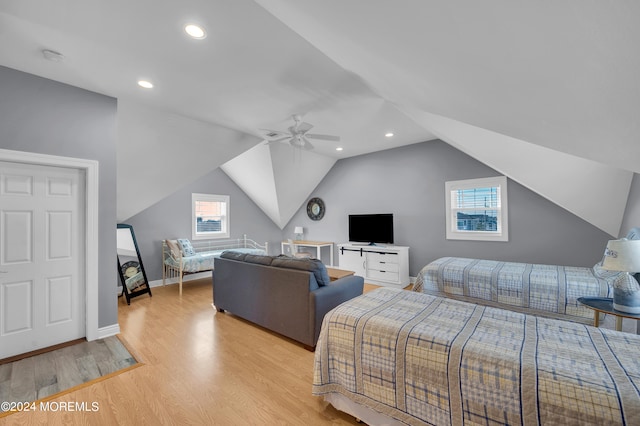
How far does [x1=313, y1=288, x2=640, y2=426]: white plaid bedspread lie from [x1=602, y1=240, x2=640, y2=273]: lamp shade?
718 mm

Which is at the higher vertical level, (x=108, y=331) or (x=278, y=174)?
(x=278, y=174)

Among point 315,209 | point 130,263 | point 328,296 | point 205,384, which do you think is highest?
point 315,209

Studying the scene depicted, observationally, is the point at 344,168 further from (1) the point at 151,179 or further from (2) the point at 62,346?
(2) the point at 62,346

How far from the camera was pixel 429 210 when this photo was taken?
16.6 feet

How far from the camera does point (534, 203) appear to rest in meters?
4.06

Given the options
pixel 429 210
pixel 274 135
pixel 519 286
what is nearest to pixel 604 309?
pixel 519 286

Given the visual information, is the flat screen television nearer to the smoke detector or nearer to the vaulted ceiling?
the vaulted ceiling

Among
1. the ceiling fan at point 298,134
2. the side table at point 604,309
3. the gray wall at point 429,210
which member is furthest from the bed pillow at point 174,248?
the side table at point 604,309

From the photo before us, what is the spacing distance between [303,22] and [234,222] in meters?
5.58

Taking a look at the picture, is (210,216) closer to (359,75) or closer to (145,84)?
(145,84)

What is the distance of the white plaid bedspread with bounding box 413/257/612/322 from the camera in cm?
264

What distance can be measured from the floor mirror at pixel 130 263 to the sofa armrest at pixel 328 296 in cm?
351

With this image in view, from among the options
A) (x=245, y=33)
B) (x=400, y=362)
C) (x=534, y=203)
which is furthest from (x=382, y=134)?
(x=400, y=362)

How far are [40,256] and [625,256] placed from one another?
5.26m
